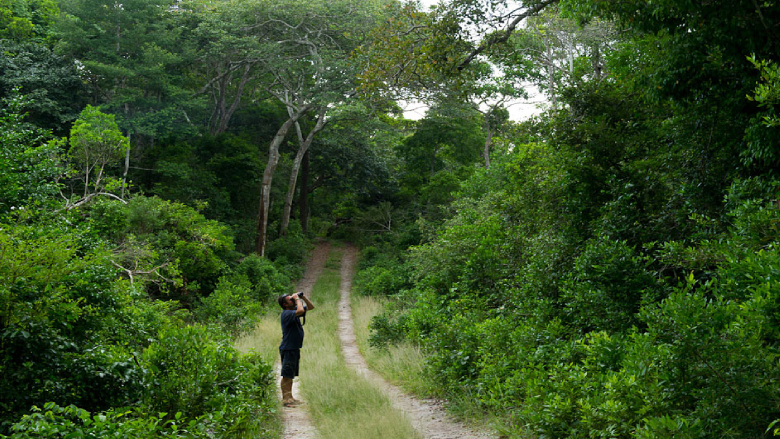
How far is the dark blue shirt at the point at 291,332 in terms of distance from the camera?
8000 mm

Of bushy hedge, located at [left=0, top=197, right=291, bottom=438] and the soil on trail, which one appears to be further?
the soil on trail

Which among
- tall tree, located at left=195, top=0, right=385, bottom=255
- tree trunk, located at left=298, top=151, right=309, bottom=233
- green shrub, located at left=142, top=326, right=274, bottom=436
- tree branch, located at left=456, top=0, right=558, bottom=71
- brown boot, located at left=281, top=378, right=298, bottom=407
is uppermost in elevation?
tall tree, located at left=195, top=0, right=385, bottom=255

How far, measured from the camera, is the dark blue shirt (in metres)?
8.00

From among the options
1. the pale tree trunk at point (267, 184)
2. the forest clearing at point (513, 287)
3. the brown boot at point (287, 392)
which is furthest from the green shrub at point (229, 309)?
the pale tree trunk at point (267, 184)

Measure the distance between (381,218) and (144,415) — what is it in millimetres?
31522

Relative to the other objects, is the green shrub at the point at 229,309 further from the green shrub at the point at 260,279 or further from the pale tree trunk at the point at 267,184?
the pale tree trunk at the point at 267,184

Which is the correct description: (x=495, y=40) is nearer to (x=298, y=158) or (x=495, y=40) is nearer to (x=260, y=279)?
(x=260, y=279)

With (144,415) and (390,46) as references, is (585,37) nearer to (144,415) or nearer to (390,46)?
(390,46)

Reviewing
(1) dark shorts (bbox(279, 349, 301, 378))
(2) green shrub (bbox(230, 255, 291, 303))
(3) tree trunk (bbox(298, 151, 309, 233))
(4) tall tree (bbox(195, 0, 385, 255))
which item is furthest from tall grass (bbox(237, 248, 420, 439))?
(3) tree trunk (bbox(298, 151, 309, 233))

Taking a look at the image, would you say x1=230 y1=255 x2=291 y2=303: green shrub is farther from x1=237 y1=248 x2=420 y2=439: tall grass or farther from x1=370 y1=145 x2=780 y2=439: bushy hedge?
x1=370 y1=145 x2=780 y2=439: bushy hedge

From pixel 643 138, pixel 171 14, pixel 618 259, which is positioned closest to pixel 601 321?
pixel 618 259

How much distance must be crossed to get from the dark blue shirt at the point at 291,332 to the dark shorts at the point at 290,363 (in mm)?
82

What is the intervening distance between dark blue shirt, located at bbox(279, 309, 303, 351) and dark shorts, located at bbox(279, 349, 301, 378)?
82 mm

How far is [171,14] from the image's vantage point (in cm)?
2500
